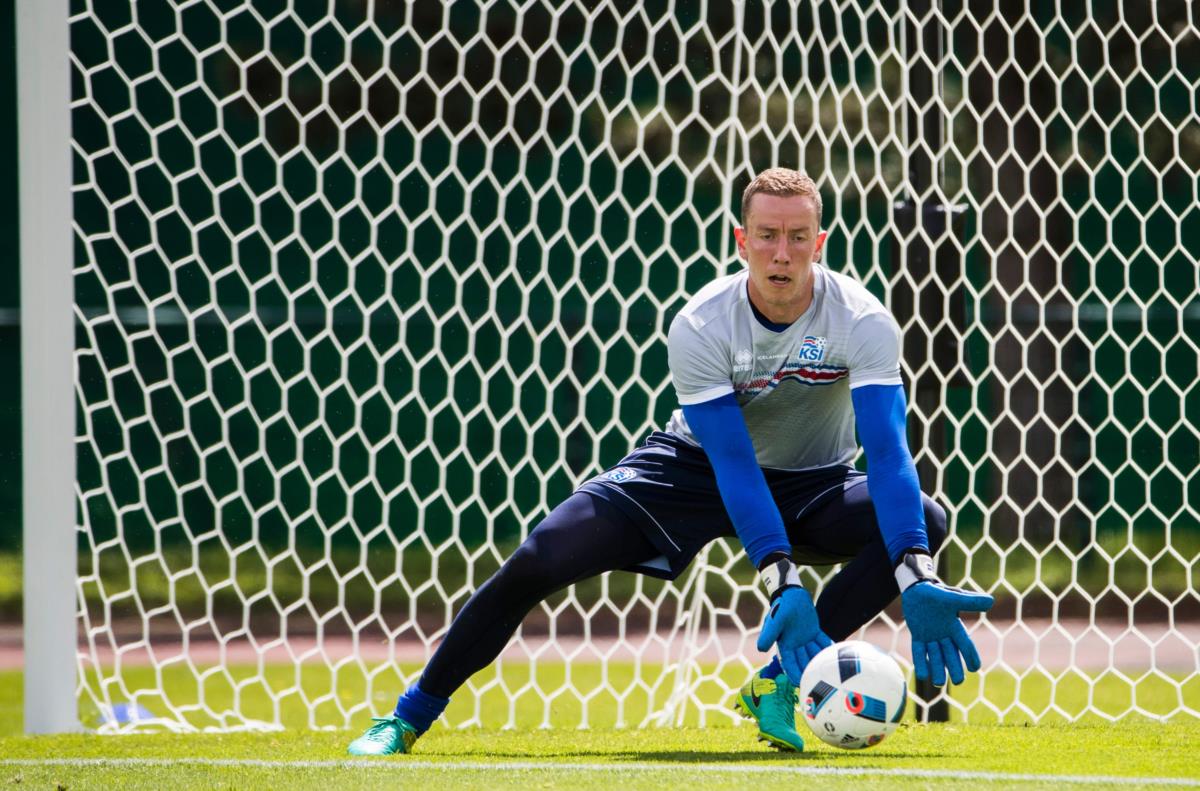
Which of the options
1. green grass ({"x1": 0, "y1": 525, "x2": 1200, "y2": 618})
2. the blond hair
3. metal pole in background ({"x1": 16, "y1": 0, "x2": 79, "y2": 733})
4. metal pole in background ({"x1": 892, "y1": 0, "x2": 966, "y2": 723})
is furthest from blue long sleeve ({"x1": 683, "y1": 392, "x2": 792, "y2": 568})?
green grass ({"x1": 0, "y1": 525, "x2": 1200, "y2": 618})

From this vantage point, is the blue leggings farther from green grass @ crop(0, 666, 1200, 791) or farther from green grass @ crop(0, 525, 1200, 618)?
green grass @ crop(0, 525, 1200, 618)

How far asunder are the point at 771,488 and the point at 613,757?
79 centimetres

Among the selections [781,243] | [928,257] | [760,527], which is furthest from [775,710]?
[928,257]

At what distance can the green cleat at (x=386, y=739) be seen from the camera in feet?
11.8

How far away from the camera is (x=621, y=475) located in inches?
→ 149

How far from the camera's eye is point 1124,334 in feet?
22.7

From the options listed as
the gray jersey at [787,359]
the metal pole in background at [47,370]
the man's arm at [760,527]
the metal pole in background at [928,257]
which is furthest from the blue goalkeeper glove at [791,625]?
the metal pole in background at [47,370]

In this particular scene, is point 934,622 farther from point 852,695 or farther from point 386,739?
point 386,739

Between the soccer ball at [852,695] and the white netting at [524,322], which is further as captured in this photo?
the white netting at [524,322]

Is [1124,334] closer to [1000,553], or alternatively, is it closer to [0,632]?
[1000,553]

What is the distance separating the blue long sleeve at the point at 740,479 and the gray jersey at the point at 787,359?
52 millimetres

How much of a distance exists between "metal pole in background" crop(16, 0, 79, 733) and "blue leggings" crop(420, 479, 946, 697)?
1.33 meters

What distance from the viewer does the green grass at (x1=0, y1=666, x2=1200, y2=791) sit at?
3.12 metres

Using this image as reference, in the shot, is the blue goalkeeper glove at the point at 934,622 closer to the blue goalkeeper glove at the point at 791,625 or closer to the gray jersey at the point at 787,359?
the blue goalkeeper glove at the point at 791,625
